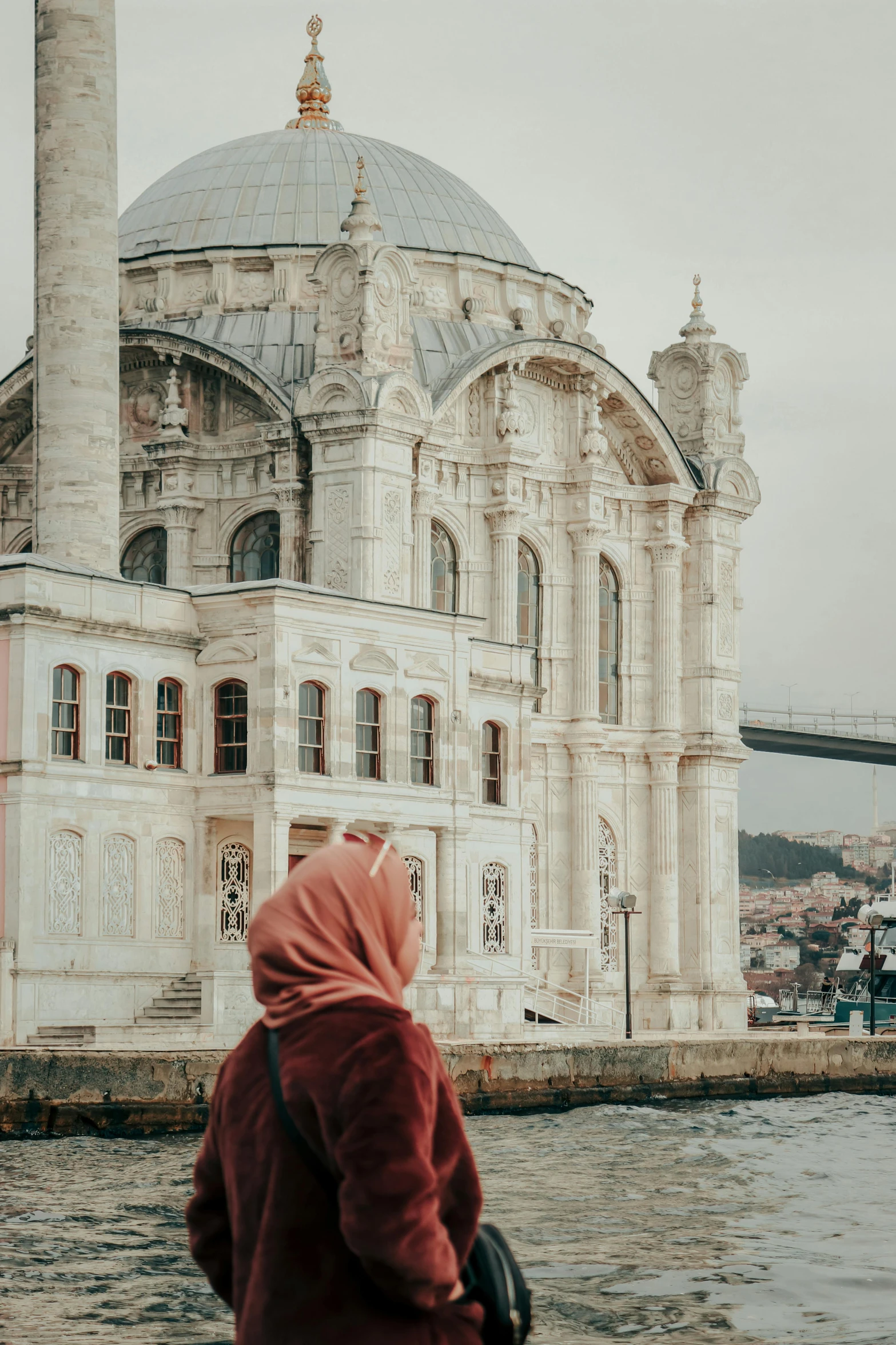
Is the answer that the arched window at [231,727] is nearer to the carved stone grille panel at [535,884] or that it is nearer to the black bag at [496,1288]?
the carved stone grille panel at [535,884]

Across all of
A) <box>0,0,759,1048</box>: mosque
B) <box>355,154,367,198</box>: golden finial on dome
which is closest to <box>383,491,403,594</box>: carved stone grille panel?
<box>0,0,759,1048</box>: mosque

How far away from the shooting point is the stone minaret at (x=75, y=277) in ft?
111

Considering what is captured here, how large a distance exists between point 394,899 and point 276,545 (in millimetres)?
38705

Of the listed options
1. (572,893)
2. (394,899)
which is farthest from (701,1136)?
(394,899)

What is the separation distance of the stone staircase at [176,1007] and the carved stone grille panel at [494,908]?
7.17m

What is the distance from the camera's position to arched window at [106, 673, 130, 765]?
105 feet

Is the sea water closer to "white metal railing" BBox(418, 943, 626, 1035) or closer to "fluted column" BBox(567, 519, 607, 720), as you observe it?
"white metal railing" BBox(418, 943, 626, 1035)

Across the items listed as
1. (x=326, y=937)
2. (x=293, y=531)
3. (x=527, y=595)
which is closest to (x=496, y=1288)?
(x=326, y=937)

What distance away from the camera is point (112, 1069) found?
80.6 ft

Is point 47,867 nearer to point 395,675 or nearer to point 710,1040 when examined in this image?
point 395,675

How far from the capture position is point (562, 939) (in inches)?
1706

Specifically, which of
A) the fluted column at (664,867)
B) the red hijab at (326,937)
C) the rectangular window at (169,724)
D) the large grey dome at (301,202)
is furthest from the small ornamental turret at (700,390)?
the red hijab at (326,937)

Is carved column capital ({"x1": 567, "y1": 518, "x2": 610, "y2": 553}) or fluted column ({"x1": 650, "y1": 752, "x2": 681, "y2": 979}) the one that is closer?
carved column capital ({"x1": 567, "y1": 518, "x2": 610, "y2": 553})

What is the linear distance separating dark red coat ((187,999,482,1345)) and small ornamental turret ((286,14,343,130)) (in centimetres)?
5203
